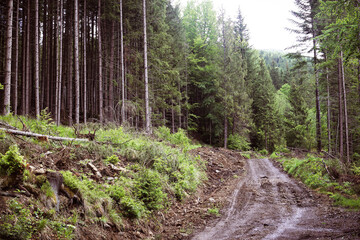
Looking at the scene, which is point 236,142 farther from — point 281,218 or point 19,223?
point 19,223

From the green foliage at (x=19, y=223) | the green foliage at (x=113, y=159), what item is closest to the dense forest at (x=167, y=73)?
the green foliage at (x=113, y=159)

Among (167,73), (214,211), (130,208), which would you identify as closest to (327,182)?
(214,211)

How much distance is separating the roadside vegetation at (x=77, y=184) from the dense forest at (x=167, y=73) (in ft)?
19.8

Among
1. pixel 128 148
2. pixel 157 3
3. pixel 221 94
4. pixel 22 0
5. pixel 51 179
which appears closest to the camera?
pixel 51 179

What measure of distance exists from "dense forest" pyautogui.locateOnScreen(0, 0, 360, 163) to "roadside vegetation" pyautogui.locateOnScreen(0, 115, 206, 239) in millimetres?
6026

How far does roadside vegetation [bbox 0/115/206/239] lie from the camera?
138 inches

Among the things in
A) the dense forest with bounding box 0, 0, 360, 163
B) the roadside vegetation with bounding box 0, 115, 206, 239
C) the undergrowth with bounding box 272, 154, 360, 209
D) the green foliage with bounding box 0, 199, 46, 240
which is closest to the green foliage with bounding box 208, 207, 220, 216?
the roadside vegetation with bounding box 0, 115, 206, 239

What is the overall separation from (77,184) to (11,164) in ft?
4.20

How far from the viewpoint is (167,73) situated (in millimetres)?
20328

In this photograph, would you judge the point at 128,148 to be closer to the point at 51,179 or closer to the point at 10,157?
the point at 51,179

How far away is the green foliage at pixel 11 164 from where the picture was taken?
3718 millimetres

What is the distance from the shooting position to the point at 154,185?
20.7ft

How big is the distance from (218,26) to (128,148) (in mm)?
24007

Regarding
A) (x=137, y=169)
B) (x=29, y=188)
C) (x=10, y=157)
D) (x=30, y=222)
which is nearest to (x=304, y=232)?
(x=137, y=169)
